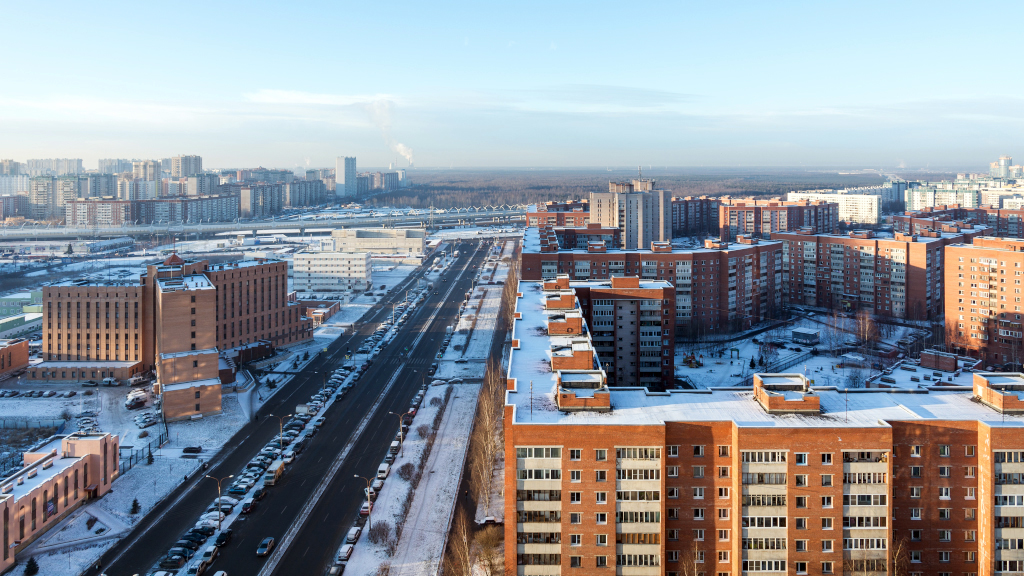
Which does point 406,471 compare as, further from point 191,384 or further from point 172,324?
point 172,324

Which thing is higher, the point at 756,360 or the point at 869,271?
the point at 869,271

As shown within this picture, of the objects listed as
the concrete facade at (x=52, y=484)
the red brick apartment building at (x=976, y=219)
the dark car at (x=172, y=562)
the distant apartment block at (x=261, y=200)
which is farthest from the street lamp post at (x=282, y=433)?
the distant apartment block at (x=261, y=200)

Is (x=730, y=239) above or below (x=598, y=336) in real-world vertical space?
above

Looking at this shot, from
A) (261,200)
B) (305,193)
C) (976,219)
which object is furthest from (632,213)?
(305,193)

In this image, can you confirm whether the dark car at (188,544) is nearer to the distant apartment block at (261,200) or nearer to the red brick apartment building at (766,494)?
the red brick apartment building at (766,494)

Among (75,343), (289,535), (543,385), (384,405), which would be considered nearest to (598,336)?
(384,405)

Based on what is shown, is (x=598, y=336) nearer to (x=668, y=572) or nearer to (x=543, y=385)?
(x=543, y=385)

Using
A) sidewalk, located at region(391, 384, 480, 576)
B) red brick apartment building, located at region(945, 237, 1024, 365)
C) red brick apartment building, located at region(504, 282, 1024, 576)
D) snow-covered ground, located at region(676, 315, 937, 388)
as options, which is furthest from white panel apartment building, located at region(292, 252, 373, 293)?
red brick apartment building, located at region(504, 282, 1024, 576)
